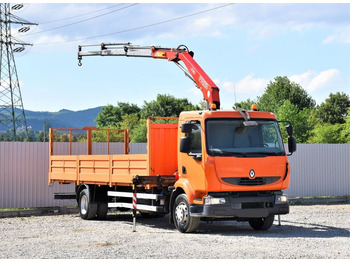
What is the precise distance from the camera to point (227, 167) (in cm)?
1328

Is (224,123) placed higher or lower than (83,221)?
higher

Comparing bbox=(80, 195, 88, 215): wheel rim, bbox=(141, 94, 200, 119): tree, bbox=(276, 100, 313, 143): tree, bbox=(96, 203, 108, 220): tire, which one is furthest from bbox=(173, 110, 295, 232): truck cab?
bbox=(141, 94, 200, 119): tree

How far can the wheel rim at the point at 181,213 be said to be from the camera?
13.8 meters

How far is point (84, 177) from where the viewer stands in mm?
17344

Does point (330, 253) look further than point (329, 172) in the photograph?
No

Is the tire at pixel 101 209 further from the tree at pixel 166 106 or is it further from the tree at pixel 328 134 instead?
the tree at pixel 166 106

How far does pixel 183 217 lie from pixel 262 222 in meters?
2.08

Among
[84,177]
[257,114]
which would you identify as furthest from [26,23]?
[257,114]

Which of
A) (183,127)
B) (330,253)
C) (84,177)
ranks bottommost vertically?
(330,253)

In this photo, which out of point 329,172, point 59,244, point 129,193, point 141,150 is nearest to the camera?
point 59,244

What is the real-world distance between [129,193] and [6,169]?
6122 mm

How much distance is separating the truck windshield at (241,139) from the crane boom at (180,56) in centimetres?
56

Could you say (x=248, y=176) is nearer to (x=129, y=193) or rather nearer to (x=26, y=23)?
(x=129, y=193)

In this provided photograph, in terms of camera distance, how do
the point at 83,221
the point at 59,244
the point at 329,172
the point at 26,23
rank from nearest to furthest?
the point at 59,244
the point at 83,221
the point at 329,172
the point at 26,23
